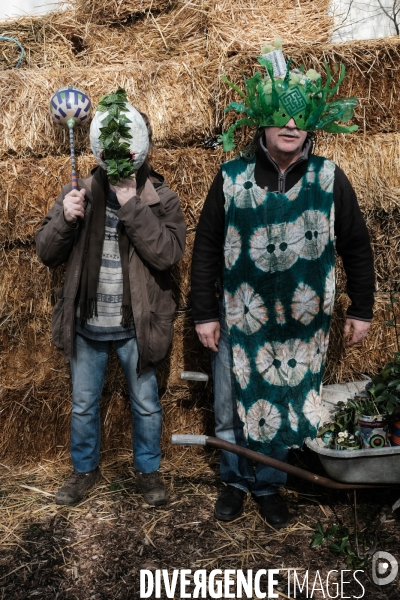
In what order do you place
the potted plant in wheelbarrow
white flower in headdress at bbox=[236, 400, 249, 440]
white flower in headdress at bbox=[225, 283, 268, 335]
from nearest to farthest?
1. the potted plant in wheelbarrow
2. white flower in headdress at bbox=[225, 283, 268, 335]
3. white flower in headdress at bbox=[236, 400, 249, 440]

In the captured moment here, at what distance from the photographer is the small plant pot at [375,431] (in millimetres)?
2672

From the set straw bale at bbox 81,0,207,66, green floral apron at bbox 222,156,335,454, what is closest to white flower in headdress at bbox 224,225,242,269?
green floral apron at bbox 222,156,335,454

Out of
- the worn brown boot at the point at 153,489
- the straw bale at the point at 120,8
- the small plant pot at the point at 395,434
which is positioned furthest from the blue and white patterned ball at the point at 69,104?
the small plant pot at the point at 395,434

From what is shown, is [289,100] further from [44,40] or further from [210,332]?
[44,40]

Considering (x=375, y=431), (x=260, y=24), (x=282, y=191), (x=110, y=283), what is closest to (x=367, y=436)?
(x=375, y=431)

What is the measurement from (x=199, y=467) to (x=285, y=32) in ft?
8.73

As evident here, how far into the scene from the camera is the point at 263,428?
9.64 ft

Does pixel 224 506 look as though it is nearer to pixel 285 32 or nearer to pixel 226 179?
pixel 226 179

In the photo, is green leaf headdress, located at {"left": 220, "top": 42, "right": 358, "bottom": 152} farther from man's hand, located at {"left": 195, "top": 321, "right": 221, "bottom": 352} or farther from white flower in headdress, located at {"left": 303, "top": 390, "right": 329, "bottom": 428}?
white flower in headdress, located at {"left": 303, "top": 390, "right": 329, "bottom": 428}

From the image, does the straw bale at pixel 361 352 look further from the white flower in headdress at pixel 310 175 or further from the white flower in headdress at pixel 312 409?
the white flower in headdress at pixel 310 175

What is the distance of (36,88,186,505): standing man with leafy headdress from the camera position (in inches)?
107

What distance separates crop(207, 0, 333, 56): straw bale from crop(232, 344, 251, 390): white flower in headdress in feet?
5.43

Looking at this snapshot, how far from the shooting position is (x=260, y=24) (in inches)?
137

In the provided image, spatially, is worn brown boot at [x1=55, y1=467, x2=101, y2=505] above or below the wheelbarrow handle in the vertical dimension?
below
